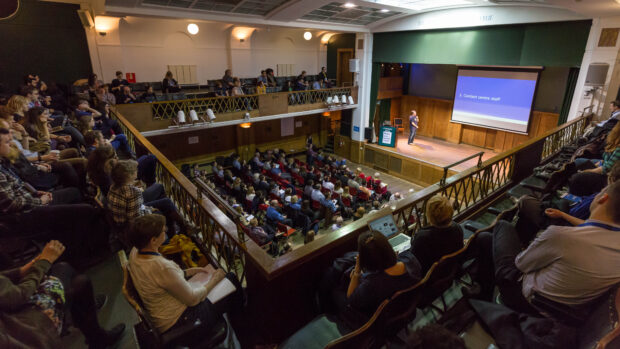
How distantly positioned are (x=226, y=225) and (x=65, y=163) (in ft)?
7.36

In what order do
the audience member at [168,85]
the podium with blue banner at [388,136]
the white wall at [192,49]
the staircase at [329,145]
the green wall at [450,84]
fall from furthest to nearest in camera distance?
the staircase at [329,145] < the podium with blue banner at [388,136] < the green wall at [450,84] < the white wall at [192,49] < the audience member at [168,85]

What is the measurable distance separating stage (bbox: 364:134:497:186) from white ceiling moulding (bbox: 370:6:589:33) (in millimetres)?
4627

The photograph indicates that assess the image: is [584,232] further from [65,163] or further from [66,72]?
[66,72]

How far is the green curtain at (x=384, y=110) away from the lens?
1524 cm

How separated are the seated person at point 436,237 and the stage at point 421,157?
9349 millimetres

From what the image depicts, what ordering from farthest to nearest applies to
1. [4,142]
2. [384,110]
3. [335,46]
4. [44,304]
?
[335,46]
[384,110]
[4,142]
[44,304]

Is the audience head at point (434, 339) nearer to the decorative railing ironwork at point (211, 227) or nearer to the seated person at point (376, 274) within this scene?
the seated person at point (376, 274)

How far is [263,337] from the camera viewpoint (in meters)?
2.22

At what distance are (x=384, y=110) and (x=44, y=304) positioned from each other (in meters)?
15.2

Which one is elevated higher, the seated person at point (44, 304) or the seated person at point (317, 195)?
the seated person at point (44, 304)

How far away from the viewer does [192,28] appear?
463 inches

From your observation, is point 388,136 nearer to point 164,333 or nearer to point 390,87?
point 390,87

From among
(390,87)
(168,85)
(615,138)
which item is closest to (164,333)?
(615,138)

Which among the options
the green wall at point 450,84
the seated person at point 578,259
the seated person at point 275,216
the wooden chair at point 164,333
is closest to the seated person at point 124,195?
the wooden chair at point 164,333
